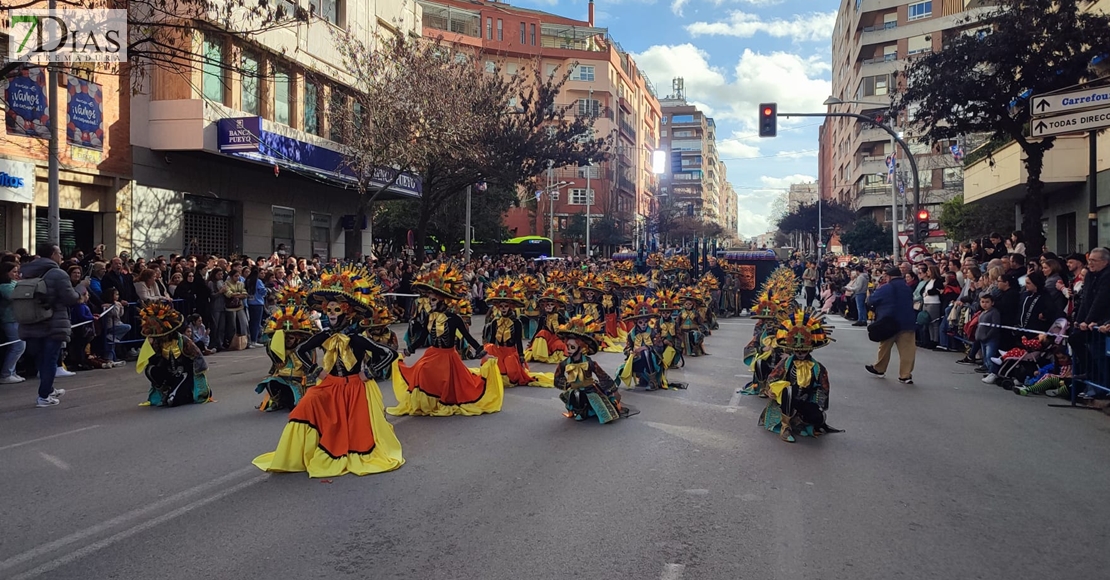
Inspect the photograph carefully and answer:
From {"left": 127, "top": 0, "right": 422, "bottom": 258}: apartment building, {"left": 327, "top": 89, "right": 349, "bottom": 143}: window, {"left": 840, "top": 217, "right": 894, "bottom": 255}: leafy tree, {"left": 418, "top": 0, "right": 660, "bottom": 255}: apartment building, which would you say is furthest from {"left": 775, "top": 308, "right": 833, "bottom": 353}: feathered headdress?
{"left": 418, "top": 0, "right": 660, "bottom": 255}: apartment building

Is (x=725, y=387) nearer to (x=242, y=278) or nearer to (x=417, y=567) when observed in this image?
(x=417, y=567)

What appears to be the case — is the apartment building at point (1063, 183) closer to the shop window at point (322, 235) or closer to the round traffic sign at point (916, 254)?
the round traffic sign at point (916, 254)

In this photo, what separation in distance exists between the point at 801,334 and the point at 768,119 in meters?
15.6

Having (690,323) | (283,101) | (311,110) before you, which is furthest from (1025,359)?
(311,110)

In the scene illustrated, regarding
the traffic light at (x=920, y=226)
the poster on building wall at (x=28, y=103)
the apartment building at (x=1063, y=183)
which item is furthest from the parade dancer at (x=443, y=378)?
the traffic light at (x=920, y=226)

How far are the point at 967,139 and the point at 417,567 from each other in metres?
43.5

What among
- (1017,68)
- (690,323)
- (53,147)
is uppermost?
(1017,68)

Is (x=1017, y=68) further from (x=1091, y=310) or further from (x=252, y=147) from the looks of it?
(x=252, y=147)

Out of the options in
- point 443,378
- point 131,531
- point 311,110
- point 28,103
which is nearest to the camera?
point 131,531

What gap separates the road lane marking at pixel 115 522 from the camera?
4.45 metres

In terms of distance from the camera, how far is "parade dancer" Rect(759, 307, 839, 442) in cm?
749

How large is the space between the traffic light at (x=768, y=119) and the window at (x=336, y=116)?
13467 millimetres

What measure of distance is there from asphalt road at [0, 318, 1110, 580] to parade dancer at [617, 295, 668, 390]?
141 centimetres

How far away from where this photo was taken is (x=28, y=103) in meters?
13.4
